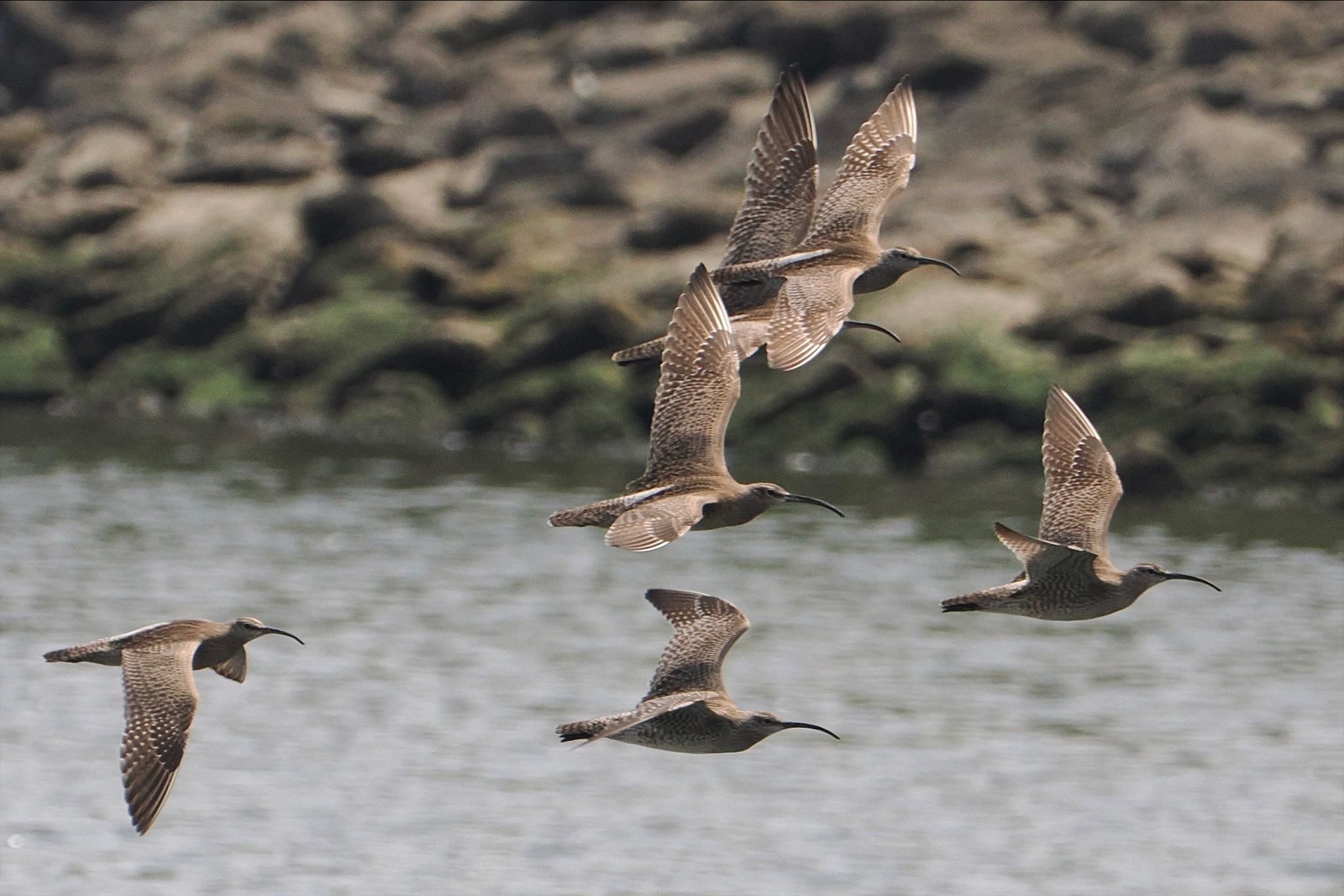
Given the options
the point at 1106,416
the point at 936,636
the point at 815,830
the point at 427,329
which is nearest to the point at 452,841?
the point at 815,830

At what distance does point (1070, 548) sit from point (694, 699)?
2.56 metres

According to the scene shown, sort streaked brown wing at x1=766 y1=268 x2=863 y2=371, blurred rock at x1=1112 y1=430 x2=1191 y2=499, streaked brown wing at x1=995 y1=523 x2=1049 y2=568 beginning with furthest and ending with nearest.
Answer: blurred rock at x1=1112 y1=430 x2=1191 y2=499 → streaked brown wing at x1=995 y1=523 x2=1049 y2=568 → streaked brown wing at x1=766 y1=268 x2=863 y2=371

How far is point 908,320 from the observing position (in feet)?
169

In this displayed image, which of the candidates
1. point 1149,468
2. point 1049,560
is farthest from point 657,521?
point 1149,468

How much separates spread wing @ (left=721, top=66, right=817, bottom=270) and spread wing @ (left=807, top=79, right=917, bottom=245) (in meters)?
0.32

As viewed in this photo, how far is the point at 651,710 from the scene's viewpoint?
15023 mm

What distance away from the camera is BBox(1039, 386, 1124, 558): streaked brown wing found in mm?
16203

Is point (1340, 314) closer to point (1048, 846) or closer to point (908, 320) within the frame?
point (908, 320)

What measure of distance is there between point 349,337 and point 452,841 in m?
32.0

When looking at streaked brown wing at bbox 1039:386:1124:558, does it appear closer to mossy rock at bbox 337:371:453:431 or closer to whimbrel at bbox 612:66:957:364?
whimbrel at bbox 612:66:957:364

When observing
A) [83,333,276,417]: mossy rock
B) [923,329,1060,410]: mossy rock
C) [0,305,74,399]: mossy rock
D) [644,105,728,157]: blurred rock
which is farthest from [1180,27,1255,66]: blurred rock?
[0,305,74,399]: mossy rock

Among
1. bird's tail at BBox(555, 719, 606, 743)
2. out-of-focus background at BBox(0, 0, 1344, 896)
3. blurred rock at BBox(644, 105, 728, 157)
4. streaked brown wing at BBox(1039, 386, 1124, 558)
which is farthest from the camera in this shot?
blurred rock at BBox(644, 105, 728, 157)

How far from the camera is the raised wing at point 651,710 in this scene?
46.4ft

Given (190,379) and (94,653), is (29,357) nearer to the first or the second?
(190,379)
